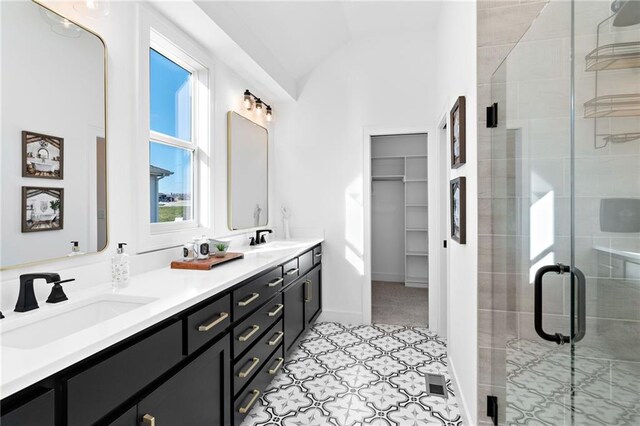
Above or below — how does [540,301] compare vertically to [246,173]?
below

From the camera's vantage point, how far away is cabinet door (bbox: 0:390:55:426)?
701 mm

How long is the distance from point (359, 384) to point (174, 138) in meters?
2.19

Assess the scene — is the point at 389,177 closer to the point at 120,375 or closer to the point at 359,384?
the point at 359,384

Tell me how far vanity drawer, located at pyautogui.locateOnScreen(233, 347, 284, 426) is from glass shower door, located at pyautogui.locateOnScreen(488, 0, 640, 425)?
1387 millimetres

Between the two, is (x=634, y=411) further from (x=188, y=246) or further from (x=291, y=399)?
(x=188, y=246)

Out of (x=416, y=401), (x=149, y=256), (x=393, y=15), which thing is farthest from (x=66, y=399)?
(x=393, y=15)

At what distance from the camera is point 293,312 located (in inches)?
107

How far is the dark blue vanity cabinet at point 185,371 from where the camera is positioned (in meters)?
0.83

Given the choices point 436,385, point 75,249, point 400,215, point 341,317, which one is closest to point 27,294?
point 75,249

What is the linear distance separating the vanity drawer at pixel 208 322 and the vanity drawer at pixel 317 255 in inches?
69.8

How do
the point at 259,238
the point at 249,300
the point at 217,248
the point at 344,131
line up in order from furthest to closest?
the point at 344,131
the point at 259,238
the point at 217,248
the point at 249,300

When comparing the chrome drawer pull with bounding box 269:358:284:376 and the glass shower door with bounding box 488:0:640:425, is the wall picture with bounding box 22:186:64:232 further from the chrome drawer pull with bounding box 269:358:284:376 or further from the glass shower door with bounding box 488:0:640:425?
the glass shower door with bounding box 488:0:640:425

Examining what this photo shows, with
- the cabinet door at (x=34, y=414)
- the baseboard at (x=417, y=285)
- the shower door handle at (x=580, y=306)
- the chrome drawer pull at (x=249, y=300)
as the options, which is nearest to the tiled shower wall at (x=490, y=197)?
the shower door handle at (x=580, y=306)

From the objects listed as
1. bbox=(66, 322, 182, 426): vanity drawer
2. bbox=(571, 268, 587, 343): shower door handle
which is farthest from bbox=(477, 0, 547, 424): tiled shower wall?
bbox=(66, 322, 182, 426): vanity drawer
